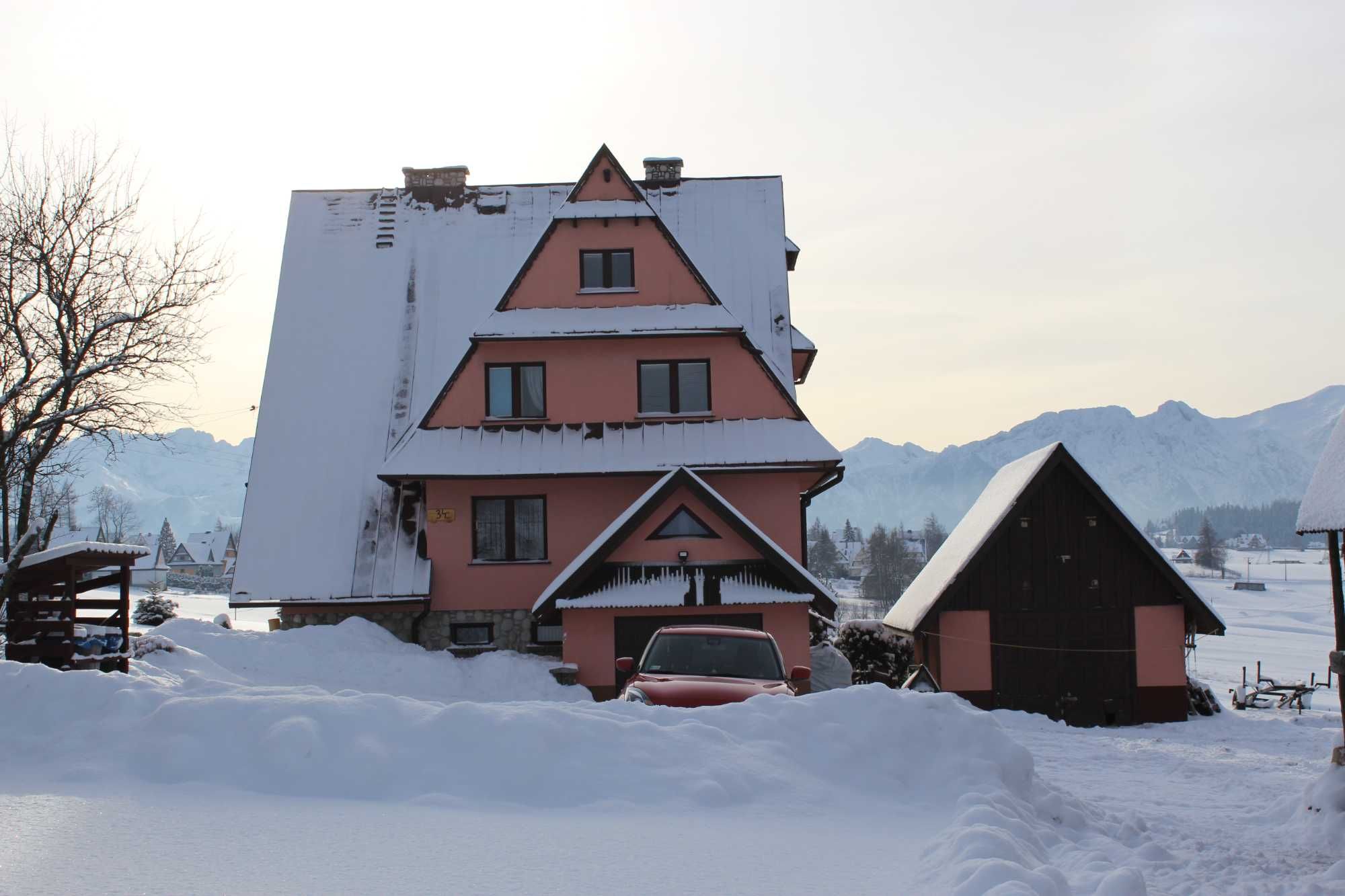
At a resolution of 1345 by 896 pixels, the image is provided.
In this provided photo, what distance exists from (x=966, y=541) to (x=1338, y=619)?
11811 mm

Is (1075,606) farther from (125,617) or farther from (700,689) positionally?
(125,617)

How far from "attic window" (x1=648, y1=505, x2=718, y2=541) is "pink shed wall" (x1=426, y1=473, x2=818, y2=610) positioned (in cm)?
229

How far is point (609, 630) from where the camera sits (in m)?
20.6

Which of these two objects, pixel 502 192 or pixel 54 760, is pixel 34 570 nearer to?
pixel 54 760

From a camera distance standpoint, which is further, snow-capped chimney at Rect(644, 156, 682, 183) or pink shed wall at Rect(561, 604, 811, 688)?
snow-capped chimney at Rect(644, 156, 682, 183)

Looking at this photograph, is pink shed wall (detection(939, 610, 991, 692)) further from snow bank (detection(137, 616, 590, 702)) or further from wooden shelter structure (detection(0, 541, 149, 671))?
wooden shelter structure (detection(0, 541, 149, 671))

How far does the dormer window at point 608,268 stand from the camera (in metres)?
24.4

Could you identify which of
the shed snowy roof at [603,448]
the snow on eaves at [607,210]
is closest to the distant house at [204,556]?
the shed snowy roof at [603,448]

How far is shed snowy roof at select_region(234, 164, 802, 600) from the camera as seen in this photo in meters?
23.2

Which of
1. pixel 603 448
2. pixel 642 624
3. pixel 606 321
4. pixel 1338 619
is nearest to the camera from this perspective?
pixel 1338 619

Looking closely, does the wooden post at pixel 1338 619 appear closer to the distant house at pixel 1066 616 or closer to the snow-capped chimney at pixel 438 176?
the distant house at pixel 1066 616

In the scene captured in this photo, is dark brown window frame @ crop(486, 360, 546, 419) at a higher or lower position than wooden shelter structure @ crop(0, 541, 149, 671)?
higher

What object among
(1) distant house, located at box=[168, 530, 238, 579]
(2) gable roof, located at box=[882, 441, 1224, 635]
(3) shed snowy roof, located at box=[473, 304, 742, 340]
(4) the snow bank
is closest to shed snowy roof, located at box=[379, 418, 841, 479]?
(3) shed snowy roof, located at box=[473, 304, 742, 340]

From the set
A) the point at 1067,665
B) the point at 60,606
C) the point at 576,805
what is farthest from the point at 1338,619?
the point at 60,606
